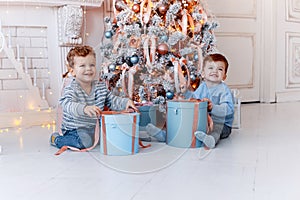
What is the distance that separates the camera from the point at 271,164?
1.11 m

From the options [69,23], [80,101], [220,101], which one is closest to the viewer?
[80,101]

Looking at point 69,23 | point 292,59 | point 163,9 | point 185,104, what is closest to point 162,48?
point 163,9

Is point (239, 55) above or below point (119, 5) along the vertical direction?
below

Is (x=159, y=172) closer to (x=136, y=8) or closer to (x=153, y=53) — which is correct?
(x=153, y=53)

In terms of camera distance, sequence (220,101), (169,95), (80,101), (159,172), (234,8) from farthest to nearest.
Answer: (234,8) < (169,95) < (220,101) < (80,101) < (159,172)

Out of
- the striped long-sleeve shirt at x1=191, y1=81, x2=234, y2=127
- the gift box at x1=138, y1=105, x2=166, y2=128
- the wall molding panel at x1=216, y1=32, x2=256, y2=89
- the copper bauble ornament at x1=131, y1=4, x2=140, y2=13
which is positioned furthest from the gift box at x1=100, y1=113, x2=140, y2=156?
the wall molding panel at x1=216, y1=32, x2=256, y2=89

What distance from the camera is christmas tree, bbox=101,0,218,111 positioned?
1703 mm

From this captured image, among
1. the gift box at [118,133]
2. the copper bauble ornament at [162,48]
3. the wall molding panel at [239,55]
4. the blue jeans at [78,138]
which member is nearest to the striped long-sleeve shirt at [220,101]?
the copper bauble ornament at [162,48]

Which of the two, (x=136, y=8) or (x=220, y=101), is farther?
(x=136, y=8)

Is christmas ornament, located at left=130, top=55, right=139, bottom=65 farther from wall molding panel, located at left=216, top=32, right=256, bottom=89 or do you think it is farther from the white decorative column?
wall molding panel, located at left=216, top=32, right=256, bottom=89

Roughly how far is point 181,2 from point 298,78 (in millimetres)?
1852

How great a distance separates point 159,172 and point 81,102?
488mm

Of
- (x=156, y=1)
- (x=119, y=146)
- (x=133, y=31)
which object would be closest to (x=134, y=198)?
(x=119, y=146)

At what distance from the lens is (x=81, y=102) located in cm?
137
